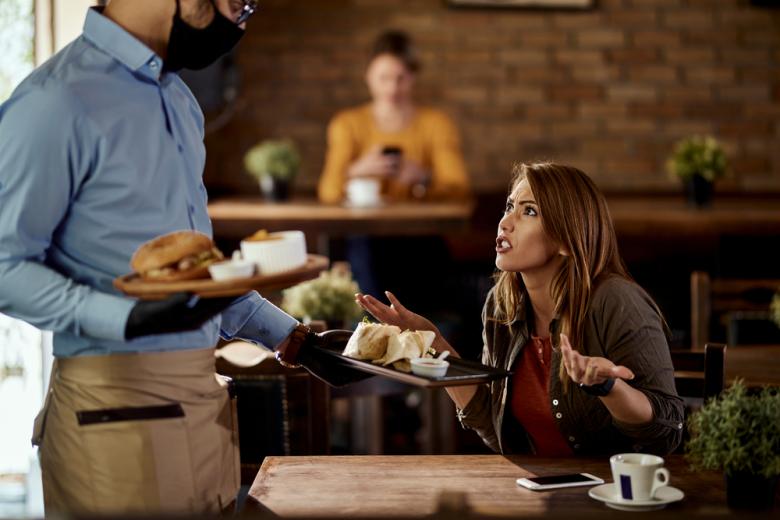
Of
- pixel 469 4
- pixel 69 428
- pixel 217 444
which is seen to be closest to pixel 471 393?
pixel 217 444

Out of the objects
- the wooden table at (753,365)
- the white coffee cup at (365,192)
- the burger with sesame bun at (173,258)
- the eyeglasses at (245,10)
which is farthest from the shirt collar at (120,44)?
the white coffee cup at (365,192)

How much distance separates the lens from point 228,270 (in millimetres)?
1608

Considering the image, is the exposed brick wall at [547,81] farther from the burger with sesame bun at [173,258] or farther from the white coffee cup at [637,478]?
the burger with sesame bun at [173,258]

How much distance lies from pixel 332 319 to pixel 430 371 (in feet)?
5.24

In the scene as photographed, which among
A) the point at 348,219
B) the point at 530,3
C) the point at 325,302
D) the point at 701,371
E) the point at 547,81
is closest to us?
the point at 701,371

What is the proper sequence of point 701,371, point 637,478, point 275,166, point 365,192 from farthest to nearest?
point 275,166
point 365,192
point 701,371
point 637,478

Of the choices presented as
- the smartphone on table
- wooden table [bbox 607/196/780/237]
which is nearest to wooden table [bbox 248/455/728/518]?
the smartphone on table

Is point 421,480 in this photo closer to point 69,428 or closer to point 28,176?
point 69,428

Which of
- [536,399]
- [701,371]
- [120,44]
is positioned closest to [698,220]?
[701,371]

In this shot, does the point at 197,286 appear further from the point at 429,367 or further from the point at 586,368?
the point at 586,368

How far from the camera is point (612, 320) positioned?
2248 mm

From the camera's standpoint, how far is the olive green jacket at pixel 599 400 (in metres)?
2.17

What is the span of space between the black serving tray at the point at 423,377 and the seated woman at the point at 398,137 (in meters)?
3.46

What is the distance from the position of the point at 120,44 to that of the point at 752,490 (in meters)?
1.17
